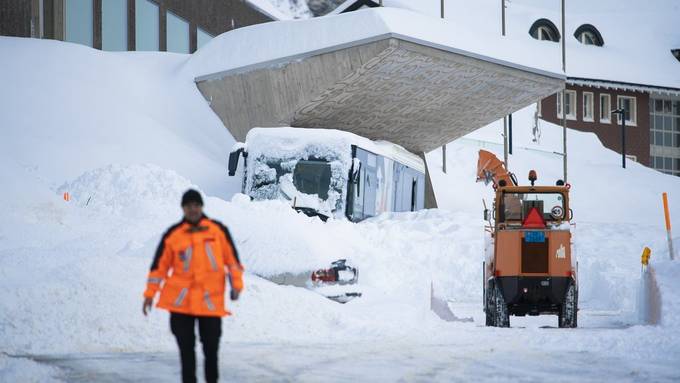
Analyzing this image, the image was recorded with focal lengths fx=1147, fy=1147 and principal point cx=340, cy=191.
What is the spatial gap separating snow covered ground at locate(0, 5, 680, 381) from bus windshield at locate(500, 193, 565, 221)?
157cm

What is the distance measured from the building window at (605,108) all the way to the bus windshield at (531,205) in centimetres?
5064

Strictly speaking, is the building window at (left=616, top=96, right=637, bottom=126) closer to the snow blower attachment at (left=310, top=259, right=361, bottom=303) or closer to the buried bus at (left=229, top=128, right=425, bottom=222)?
the buried bus at (left=229, top=128, right=425, bottom=222)

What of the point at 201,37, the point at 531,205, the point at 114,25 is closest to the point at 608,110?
the point at 201,37

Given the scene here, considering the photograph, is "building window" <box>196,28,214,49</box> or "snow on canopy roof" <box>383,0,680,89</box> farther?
"snow on canopy roof" <box>383,0,680,89</box>

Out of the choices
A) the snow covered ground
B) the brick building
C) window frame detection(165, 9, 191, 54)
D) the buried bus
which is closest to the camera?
the snow covered ground

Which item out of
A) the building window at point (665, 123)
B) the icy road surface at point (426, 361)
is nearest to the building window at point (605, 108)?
the building window at point (665, 123)

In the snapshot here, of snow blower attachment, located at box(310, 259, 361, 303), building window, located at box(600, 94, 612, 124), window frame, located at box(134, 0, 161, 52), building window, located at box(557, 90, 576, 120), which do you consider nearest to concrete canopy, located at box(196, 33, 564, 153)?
window frame, located at box(134, 0, 161, 52)

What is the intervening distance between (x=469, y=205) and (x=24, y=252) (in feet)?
102

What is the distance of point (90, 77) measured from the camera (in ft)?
115

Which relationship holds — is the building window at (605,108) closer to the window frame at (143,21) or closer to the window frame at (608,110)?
the window frame at (608,110)

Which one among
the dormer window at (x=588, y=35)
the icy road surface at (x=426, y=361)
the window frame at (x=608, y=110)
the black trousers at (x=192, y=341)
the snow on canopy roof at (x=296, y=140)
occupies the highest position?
the dormer window at (x=588, y=35)

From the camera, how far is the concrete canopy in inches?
1238

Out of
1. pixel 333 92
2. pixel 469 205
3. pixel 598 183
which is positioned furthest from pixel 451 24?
pixel 598 183

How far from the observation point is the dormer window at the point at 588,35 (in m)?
65.9
